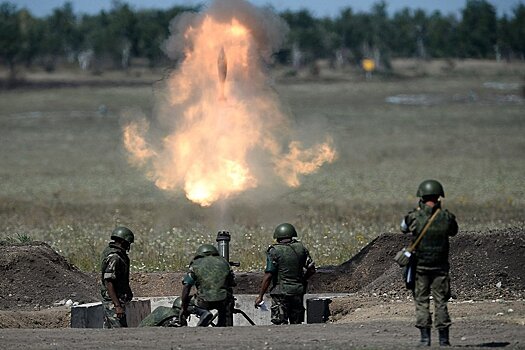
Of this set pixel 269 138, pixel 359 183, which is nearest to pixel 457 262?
pixel 269 138

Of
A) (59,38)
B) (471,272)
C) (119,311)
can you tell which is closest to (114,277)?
(119,311)

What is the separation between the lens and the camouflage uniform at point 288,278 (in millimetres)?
20766

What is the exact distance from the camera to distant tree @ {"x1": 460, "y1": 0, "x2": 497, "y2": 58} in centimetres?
9246

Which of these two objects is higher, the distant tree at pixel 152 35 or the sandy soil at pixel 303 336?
the distant tree at pixel 152 35

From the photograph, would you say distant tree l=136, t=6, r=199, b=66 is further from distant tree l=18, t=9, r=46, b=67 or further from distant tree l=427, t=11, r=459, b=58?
distant tree l=427, t=11, r=459, b=58

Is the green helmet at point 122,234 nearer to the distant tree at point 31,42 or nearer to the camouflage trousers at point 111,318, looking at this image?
the camouflage trousers at point 111,318

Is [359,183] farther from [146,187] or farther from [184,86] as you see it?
[184,86]

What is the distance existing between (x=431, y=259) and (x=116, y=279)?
5662 millimetres

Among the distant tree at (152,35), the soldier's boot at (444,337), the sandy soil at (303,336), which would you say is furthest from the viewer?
the distant tree at (152,35)

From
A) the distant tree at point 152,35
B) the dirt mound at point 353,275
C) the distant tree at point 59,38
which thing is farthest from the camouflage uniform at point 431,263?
the distant tree at point 59,38

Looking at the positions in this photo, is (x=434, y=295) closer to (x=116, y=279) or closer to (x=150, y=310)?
(x=116, y=279)

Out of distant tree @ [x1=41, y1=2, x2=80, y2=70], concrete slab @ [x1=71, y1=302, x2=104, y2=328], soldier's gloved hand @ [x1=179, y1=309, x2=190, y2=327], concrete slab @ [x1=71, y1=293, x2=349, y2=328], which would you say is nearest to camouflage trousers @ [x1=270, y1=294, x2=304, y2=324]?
concrete slab @ [x1=71, y1=293, x2=349, y2=328]

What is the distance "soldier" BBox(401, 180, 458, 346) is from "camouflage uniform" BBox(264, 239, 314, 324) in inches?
185

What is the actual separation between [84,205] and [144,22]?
8680cm
